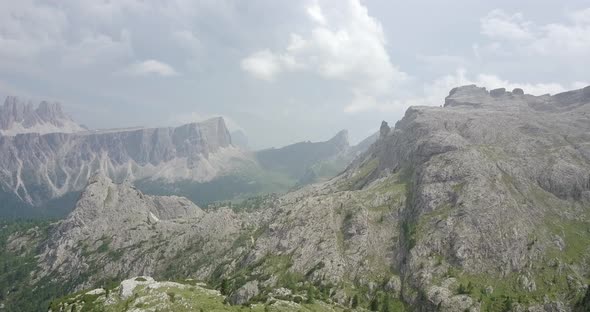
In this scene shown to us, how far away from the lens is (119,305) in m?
118

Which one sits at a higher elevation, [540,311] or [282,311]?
[282,311]

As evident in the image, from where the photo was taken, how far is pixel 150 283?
131250 mm

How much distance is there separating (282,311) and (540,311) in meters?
130

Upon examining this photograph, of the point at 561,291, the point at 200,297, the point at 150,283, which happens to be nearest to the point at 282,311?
the point at 200,297

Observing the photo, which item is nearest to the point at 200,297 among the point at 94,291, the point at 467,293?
the point at 94,291

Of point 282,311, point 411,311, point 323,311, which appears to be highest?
point 282,311

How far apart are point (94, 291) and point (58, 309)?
471 inches

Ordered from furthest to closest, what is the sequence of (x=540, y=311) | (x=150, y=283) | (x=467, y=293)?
(x=467, y=293) → (x=540, y=311) → (x=150, y=283)

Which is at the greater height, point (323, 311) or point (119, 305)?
point (119, 305)

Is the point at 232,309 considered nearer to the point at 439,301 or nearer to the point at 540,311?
the point at 439,301

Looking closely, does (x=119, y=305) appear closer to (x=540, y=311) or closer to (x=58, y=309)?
(x=58, y=309)

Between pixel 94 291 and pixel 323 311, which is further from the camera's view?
pixel 323 311

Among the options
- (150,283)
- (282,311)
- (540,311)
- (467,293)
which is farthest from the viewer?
(467,293)

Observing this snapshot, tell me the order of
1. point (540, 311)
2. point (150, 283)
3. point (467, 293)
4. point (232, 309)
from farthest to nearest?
point (467, 293), point (540, 311), point (150, 283), point (232, 309)
